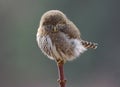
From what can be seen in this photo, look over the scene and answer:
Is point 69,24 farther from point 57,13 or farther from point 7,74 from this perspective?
point 7,74

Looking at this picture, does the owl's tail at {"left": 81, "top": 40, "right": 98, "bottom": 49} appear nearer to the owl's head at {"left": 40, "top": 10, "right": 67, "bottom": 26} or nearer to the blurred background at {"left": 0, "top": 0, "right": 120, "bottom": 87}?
the owl's head at {"left": 40, "top": 10, "right": 67, "bottom": 26}

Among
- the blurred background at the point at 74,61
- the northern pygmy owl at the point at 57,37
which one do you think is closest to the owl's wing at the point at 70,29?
the northern pygmy owl at the point at 57,37

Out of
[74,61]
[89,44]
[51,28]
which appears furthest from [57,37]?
[74,61]

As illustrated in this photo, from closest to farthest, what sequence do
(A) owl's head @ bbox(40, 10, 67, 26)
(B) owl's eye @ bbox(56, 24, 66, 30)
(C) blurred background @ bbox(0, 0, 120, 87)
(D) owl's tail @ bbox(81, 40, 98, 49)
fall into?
(A) owl's head @ bbox(40, 10, 67, 26) < (B) owl's eye @ bbox(56, 24, 66, 30) < (D) owl's tail @ bbox(81, 40, 98, 49) < (C) blurred background @ bbox(0, 0, 120, 87)

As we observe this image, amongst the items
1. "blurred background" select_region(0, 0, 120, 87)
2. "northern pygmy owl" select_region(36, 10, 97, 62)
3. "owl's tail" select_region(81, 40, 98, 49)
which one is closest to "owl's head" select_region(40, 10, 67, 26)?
"northern pygmy owl" select_region(36, 10, 97, 62)

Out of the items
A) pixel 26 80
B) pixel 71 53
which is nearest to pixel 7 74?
pixel 26 80

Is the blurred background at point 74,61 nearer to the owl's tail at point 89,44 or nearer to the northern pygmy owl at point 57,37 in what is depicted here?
the owl's tail at point 89,44

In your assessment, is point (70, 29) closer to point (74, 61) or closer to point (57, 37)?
point (57, 37)
